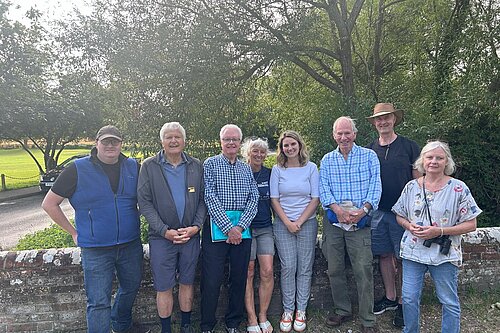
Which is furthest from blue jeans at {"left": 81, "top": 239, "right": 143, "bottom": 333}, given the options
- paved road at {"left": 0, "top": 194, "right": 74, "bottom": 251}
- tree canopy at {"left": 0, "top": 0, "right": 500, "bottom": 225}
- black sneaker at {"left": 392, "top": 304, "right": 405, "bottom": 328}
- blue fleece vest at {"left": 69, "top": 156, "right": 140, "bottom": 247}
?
paved road at {"left": 0, "top": 194, "right": 74, "bottom": 251}

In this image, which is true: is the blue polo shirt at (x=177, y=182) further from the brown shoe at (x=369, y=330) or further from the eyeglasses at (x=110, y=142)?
the brown shoe at (x=369, y=330)

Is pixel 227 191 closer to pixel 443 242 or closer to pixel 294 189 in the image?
pixel 294 189

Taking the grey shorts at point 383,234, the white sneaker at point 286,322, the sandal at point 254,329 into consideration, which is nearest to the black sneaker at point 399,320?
the grey shorts at point 383,234

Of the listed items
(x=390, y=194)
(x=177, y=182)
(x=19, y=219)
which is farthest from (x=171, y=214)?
(x=19, y=219)

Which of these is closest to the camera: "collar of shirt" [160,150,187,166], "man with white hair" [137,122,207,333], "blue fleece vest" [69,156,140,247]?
"blue fleece vest" [69,156,140,247]

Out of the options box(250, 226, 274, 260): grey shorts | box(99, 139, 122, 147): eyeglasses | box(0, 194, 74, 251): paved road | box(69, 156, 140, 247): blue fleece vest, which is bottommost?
box(0, 194, 74, 251): paved road

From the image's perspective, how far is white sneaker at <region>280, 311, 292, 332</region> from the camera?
3.80 meters

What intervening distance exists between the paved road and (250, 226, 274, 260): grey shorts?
6172 mm

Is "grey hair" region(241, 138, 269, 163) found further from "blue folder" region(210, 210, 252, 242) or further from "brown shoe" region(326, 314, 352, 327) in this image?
"brown shoe" region(326, 314, 352, 327)

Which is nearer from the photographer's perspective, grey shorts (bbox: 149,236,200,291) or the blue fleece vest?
the blue fleece vest

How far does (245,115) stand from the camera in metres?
8.73

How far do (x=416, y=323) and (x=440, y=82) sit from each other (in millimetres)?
6005

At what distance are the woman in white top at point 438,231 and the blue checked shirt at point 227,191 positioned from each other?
142cm

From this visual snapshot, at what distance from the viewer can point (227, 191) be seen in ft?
11.8
